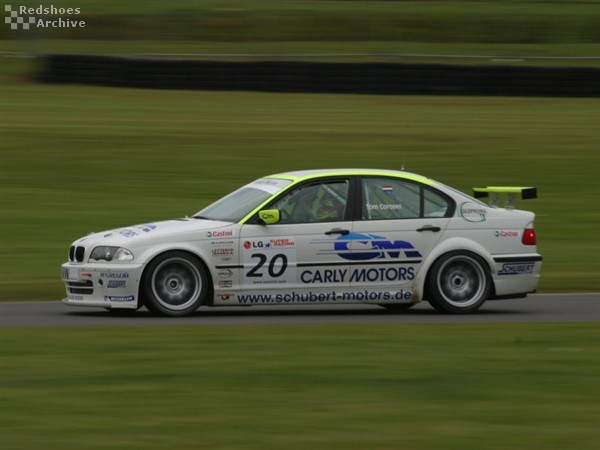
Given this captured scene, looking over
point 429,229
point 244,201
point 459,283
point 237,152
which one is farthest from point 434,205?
point 237,152

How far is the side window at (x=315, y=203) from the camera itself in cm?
1152

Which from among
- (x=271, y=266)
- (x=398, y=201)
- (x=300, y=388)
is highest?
(x=398, y=201)

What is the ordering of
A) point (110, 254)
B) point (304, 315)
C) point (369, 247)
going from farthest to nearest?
point (304, 315) → point (369, 247) → point (110, 254)

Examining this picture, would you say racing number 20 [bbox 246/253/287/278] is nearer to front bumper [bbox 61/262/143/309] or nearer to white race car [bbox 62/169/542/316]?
white race car [bbox 62/169/542/316]

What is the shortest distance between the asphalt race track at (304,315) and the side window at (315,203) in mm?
949

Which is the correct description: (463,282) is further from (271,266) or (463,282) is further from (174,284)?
(174,284)

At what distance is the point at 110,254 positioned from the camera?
36.6 ft

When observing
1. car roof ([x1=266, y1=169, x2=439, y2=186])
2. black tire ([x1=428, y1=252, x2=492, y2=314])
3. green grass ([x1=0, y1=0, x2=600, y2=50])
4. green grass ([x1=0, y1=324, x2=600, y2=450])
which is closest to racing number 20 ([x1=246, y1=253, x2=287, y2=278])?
car roof ([x1=266, y1=169, x2=439, y2=186])

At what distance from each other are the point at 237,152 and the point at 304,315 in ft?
36.4

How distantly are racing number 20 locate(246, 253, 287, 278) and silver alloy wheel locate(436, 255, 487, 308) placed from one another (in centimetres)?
160

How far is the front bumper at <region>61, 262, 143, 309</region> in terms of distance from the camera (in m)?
11.1

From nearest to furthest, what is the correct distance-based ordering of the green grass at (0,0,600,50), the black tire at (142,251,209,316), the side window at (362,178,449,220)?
the black tire at (142,251,209,316), the side window at (362,178,449,220), the green grass at (0,0,600,50)

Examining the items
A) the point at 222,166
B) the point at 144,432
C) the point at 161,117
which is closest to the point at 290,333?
the point at 144,432

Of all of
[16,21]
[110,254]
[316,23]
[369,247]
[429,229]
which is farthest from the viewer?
[316,23]
